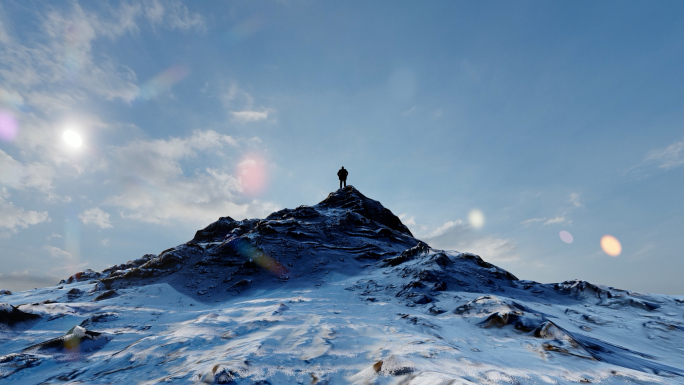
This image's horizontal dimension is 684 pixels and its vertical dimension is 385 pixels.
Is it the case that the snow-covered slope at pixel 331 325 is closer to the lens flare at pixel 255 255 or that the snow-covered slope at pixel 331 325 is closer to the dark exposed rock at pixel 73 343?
the dark exposed rock at pixel 73 343

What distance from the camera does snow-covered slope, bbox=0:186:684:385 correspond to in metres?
9.66

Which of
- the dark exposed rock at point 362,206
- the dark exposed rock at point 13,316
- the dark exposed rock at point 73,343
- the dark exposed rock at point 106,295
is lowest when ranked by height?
the dark exposed rock at point 73,343

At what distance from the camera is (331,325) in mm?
14109

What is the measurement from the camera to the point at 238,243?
102 feet

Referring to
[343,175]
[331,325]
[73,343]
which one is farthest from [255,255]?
[343,175]

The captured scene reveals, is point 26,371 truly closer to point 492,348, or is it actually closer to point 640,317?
point 492,348

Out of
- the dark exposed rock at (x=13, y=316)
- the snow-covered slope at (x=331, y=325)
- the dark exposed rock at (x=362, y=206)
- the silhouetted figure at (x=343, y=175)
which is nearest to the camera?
the snow-covered slope at (x=331, y=325)

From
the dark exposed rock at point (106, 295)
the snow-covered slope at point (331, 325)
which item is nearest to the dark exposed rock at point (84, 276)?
the snow-covered slope at point (331, 325)

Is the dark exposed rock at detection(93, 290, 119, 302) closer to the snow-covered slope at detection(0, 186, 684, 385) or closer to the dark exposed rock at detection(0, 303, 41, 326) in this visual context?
the snow-covered slope at detection(0, 186, 684, 385)

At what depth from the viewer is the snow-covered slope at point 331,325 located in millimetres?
9656

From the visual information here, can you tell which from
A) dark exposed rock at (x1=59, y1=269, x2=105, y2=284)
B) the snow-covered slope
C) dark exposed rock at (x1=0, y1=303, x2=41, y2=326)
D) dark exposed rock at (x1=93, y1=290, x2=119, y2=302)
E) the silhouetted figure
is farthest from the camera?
the silhouetted figure

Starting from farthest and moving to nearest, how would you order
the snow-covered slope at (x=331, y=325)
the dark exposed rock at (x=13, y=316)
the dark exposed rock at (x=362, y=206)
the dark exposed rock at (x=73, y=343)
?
the dark exposed rock at (x=362, y=206) < the dark exposed rock at (x=13, y=316) < the dark exposed rock at (x=73, y=343) < the snow-covered slope at (x=331, y=325)

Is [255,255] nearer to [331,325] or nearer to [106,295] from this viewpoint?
[106,295]

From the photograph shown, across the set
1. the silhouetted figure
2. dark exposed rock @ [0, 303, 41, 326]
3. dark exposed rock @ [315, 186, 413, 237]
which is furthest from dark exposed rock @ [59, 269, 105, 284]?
the silhouetted figure
